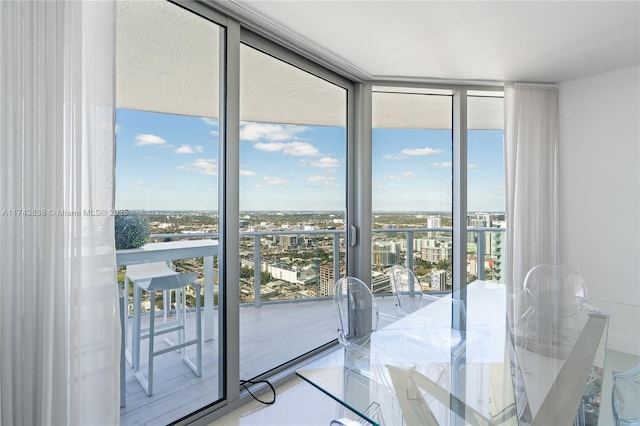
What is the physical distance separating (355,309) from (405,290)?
66 centimetres

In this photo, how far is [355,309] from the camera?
2012 millimetres

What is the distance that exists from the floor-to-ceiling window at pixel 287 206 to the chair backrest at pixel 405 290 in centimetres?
73

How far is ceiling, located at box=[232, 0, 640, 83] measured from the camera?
1.97m

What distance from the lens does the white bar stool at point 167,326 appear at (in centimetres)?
179

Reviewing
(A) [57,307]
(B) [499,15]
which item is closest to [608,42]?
(B) [499,15]

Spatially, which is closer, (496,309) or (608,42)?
(496,309)

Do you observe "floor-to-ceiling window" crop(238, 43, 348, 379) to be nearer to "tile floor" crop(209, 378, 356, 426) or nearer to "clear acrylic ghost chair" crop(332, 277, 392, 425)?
"tile floor" crop(209, 378, 356, 426)

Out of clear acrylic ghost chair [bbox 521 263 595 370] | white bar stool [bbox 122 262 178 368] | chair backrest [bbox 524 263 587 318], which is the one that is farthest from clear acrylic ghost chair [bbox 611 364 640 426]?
white bar stool [bbox 122 262 178 368]

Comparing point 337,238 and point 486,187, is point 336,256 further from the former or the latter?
point 486,187

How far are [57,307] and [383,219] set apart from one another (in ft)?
9.03

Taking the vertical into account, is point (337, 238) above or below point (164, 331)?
above

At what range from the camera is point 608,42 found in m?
2.44

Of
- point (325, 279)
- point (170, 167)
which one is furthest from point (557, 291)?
point (170, 167)

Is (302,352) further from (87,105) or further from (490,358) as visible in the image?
(87,105)
